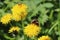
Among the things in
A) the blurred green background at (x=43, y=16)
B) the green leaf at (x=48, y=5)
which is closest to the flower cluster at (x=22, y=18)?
the blurred green background at (x=43, y=16)

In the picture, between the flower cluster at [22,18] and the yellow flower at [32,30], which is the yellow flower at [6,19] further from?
the yellow flower at [32,30]

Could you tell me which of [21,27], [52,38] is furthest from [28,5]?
[52,38]

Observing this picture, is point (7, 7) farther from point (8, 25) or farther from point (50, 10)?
point (50, 10)

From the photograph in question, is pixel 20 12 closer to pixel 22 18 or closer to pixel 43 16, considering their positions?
pixel 22 18

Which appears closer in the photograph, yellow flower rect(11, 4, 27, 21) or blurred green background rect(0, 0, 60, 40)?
yellow flower rect(11, 4, 27, 21)

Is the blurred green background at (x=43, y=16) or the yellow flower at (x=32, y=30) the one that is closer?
the yellow flower at (x=32, y=30)

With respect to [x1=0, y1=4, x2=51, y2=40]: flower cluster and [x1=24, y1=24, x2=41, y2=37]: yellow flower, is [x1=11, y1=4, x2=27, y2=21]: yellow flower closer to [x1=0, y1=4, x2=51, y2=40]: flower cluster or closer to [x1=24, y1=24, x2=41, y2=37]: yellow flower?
[x1=0, y1=4, x2=51, y2=40]: flower cluster

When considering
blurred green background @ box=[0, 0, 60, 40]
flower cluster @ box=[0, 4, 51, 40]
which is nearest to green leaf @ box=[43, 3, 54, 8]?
blurred green background @ box=[0, 0, 60, 40]

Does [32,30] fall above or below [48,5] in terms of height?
below

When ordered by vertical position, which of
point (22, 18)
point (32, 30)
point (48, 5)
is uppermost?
point (48, 5)

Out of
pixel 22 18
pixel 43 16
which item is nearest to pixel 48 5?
pixel 43 16

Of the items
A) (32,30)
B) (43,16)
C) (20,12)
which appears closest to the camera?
(32,30)
